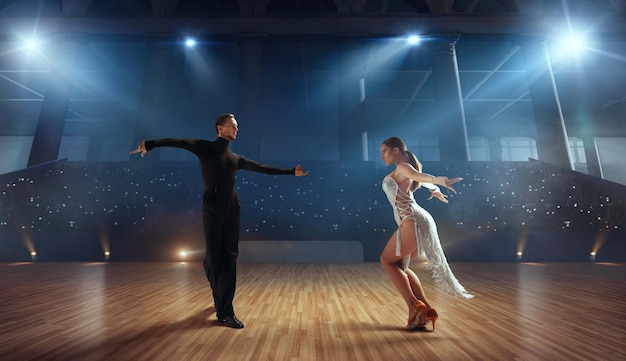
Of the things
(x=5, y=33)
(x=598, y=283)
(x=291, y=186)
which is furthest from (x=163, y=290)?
(x=5, y=33)

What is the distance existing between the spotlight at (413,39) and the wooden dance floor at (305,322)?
845 cm

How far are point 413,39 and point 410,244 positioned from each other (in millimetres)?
9914

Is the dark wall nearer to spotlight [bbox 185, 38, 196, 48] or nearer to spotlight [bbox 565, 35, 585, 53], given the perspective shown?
spotlight [bbox 185, 38, 196, 48]

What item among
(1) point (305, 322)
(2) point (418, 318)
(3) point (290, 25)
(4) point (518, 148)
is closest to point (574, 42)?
(3) point (290, 25)

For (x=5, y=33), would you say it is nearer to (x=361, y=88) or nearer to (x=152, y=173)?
(x=152, y=173)

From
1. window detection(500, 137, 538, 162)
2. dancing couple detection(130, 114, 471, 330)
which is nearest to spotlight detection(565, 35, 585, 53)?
window detection(500, 137, 538, 162)

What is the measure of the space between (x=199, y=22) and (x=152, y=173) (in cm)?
570

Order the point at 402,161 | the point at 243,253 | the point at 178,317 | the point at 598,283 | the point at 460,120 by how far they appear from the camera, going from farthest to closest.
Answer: the point at 460,120, the point at 243,253, the point at 598,283, the point at 178,317, the point at 402,161

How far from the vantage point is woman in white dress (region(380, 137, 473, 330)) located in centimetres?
219

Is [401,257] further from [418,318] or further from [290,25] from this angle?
[290,25]

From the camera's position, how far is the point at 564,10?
33.9ft

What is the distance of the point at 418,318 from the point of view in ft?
7.36

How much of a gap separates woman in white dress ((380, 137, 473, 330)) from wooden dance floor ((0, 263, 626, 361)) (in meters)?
0.23

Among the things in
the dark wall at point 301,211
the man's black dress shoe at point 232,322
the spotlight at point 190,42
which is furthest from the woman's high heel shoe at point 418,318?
the spotlight at point 190,42
